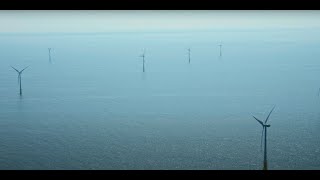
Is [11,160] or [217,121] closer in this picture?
[11,160]

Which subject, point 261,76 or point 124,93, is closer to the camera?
point 124,93

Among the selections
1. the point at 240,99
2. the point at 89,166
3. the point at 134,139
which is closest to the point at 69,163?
the point at 89,166
